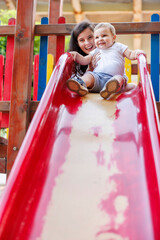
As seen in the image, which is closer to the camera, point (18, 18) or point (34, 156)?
point (34, 156)

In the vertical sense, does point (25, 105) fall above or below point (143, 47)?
below

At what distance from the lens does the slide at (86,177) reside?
93 centimetres

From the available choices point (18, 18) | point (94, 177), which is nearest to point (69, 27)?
point (18, 18)

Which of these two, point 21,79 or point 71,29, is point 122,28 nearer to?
point 71,29

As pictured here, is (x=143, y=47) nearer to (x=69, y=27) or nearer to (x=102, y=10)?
(x=102, y=10)

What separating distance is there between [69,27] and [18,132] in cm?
86

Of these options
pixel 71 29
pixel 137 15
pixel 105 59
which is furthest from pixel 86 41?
pixel 137 15

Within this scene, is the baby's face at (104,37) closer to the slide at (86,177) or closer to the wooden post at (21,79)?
the wooden post at (21,79)

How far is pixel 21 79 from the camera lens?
2168mm

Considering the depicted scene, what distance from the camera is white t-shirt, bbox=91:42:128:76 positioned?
2.20 meters

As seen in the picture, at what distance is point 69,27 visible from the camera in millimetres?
2299

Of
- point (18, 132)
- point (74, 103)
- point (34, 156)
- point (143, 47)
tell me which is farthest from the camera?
point (143, 47)

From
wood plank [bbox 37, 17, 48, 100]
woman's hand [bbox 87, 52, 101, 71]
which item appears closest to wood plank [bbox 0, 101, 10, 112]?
wood plank [bbox 37, 17, 48, 100]

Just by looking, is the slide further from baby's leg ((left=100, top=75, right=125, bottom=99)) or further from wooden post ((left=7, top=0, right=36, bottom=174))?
wooden post ((left=7, top=0, right=36, bottom=174))
